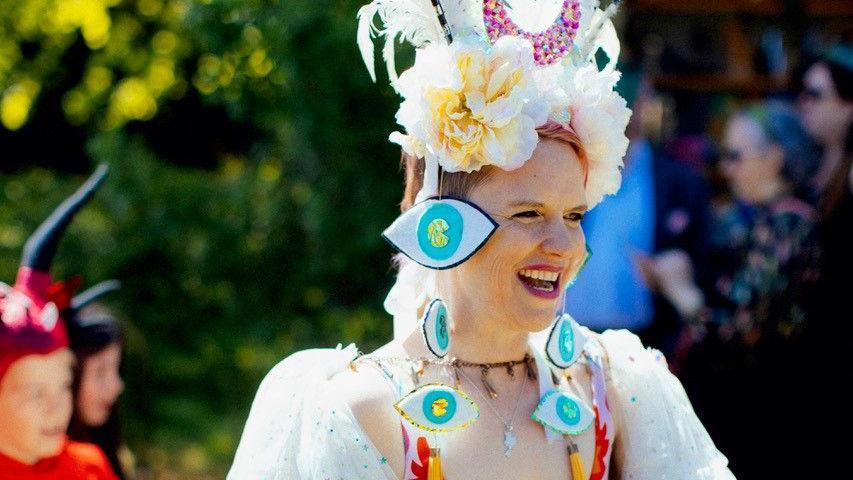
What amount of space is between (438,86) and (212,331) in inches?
163

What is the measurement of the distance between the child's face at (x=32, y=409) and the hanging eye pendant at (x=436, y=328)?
52.6 inches

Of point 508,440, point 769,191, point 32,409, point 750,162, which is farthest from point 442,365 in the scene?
point 750,162

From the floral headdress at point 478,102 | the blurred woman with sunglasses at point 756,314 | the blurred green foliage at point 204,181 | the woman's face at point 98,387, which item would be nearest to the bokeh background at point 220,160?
the blurred green foliage at point 204,181

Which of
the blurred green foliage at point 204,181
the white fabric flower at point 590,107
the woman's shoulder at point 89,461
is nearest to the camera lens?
the white fabric flower at point 590,107

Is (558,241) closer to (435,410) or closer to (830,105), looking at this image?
(435,410)

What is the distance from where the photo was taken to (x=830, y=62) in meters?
5.41

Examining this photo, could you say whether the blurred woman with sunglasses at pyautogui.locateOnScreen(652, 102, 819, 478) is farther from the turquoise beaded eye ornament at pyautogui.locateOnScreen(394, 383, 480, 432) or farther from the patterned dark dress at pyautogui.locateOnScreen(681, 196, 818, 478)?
the turquoise beaded eye ornament at pyautogui.locateOnScreen(394, 383, 480, 432)

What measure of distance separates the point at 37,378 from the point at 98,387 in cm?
47

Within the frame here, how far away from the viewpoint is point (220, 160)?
23.5 feet

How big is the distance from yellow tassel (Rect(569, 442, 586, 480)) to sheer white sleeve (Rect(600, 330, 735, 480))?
0.16m

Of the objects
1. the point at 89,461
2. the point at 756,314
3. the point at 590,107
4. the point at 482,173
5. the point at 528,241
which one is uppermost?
the point at 590,107

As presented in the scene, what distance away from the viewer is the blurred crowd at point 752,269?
496 cm

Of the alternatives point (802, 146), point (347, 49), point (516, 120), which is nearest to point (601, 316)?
point (802, 146)

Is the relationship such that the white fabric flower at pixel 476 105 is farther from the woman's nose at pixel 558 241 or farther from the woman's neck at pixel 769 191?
the woman's neck at pixel 769 191
